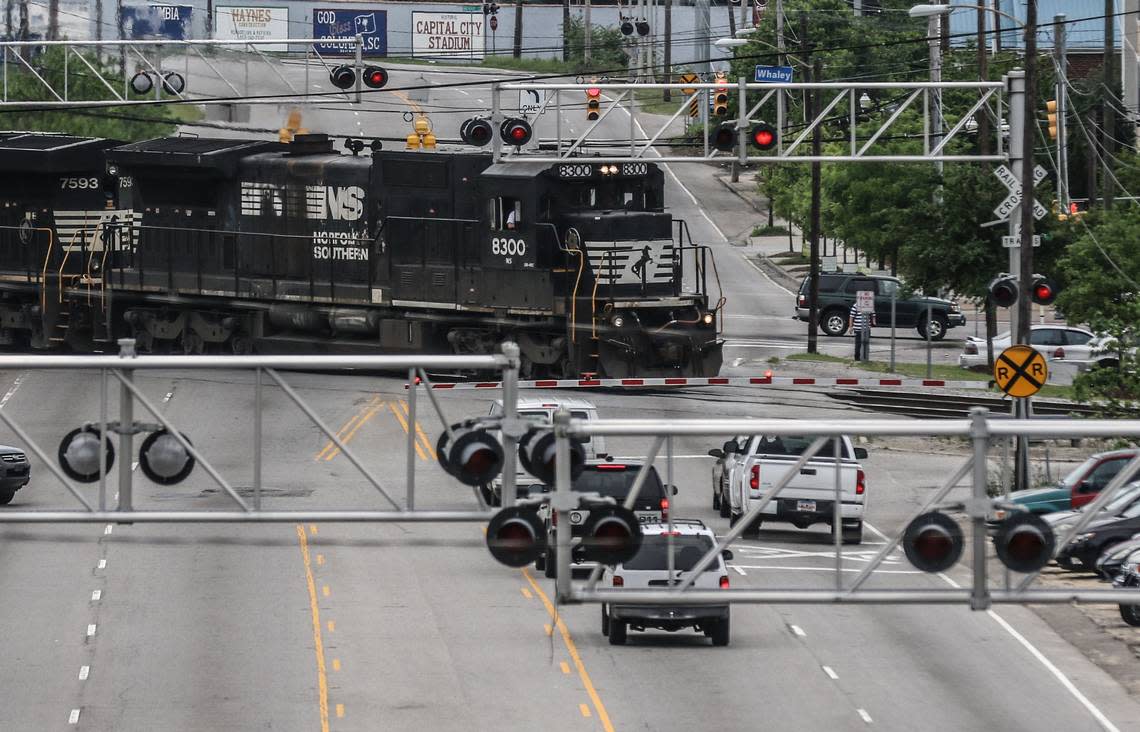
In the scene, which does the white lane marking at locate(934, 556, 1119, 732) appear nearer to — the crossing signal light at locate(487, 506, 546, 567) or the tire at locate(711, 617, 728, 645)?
the tire at locate(711, 617, 728, 645)

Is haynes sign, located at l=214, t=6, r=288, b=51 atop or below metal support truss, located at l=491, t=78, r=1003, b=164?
atop

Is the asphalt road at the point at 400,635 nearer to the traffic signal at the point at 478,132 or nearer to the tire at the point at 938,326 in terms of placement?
the traffic signal at the point at 478,132

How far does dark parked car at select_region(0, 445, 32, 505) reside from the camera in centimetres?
2147

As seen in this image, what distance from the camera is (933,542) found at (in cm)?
1265

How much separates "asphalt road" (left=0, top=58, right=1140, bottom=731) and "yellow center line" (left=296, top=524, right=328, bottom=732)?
57 millimetres

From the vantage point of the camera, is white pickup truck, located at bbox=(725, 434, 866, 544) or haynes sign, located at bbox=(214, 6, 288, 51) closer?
white pickup truck, located at bbox=(725, 434, 866, 544)

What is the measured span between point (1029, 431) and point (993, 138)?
1605 inches

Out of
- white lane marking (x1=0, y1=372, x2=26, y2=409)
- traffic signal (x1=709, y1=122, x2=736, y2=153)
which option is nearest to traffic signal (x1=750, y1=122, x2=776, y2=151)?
traffic signal (x1=709, y1=122, x2=736, y2=153)

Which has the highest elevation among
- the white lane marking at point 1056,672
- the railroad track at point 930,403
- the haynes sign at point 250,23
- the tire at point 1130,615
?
the haynes sign at point 250,23

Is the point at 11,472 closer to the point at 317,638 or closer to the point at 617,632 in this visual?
the point at 317,638

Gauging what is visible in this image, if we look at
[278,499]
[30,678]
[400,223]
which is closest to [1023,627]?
[278,499]

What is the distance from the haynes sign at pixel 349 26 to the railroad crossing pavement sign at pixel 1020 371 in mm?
57592

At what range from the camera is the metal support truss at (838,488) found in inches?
470

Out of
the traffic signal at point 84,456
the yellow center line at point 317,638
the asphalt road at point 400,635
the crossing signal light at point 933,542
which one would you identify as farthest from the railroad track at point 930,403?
the traffic signal at point 84,456
